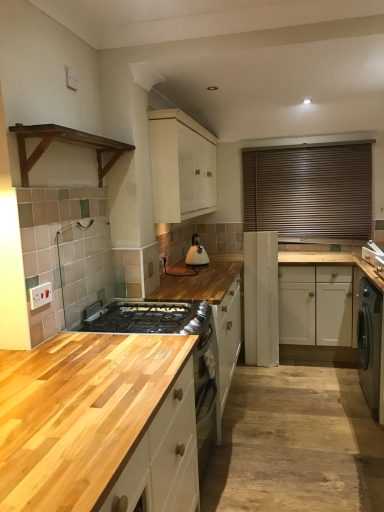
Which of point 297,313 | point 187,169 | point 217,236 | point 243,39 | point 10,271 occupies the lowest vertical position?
point 297,313

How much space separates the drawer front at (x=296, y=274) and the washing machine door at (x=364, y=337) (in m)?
0.61

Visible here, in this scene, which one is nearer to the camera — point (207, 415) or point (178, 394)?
point (178, 394)

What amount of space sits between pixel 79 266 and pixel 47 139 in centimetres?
66

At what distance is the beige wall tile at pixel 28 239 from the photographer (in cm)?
160

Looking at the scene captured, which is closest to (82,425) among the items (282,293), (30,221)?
(30,221)

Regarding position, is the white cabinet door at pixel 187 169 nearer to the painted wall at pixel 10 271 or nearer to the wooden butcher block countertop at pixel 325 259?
the wooden butcher block countertop at pixel 325 259

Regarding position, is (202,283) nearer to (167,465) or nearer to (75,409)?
(167,465)

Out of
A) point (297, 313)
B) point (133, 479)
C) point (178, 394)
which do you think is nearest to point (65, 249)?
point (178, 394)

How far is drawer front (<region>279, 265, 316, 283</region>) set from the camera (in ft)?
11.3

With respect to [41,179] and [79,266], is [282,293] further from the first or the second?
[41,179]

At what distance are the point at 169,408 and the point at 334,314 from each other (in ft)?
7.78

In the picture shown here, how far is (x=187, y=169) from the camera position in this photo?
9.24 ft

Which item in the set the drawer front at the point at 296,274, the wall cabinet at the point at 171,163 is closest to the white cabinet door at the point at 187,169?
the wall cabinet at the point at 171,163

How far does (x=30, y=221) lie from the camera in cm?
164
